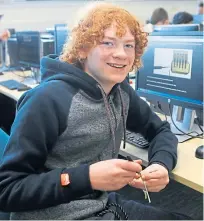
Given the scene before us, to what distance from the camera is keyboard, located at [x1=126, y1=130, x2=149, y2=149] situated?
4.34 feet

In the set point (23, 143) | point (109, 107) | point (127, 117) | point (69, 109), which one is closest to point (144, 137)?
point (127, 117)

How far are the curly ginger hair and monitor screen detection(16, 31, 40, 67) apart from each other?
161 cm

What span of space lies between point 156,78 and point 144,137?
1.15 feet

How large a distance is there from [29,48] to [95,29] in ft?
6.15

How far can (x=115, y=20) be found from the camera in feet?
3.44

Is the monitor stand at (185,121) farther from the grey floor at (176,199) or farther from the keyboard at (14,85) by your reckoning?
the keyboard at (14,85)

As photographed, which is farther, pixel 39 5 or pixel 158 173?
pixel 39 5

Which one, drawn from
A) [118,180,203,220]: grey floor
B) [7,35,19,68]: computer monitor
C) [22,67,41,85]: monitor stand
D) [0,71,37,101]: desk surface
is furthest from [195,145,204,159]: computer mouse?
[7,35,19,68]: computer monitor

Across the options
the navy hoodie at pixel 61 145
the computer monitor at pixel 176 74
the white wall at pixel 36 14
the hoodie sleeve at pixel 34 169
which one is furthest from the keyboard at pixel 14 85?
the white wall at pixel 36 14

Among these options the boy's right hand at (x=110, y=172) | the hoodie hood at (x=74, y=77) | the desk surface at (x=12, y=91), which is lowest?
the boy's right hand at (x=110, y=172)

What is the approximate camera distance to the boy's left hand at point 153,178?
102 cm

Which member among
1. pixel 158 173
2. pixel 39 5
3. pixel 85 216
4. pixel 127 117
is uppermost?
pixel 39 5

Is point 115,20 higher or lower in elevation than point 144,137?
higher

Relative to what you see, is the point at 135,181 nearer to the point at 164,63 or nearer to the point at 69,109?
the point at 69,109
